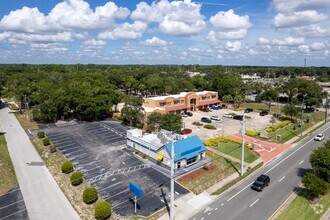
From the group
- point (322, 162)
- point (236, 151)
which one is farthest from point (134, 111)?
point (322, 162)

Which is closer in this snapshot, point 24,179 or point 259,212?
point 259,212

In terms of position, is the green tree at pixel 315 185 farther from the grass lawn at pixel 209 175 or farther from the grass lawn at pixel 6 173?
the grass lawn at pixel 6 173

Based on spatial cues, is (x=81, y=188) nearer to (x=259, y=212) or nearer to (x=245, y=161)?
(x=259, y=212)

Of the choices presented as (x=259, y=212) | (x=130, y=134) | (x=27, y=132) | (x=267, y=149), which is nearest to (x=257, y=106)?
(x=267, y=149)

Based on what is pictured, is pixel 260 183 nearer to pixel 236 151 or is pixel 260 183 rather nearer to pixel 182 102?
pixel 236 151

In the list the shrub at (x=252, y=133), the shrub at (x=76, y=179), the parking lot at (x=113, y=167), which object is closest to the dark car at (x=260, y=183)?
the parking lot at (x=113, y=167)

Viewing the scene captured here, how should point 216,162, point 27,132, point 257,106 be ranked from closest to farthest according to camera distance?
1. point 216,162
2. point 27,132
3. point 257,106

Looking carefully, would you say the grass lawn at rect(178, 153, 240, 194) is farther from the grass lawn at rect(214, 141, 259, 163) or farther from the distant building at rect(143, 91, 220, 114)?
the distant building at rect(143, 91, 220, 114)
